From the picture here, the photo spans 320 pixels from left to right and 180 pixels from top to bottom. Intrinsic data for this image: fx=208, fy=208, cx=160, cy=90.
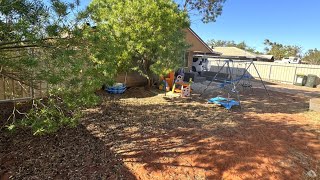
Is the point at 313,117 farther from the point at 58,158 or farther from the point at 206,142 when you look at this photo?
the point at 58,158

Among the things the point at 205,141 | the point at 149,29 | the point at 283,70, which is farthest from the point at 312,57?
the point at 205,141

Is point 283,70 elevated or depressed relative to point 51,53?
depressed

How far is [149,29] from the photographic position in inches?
326

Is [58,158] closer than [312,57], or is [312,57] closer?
[58,158]

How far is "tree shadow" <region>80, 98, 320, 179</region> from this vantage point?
404cm

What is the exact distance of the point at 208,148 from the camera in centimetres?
476

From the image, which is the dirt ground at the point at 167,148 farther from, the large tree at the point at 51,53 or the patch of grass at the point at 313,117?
the large tree at the point at 51,53

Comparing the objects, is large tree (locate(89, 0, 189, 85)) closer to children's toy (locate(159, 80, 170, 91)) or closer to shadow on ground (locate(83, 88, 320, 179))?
children's toy (locate(159, 80, 170, 91))

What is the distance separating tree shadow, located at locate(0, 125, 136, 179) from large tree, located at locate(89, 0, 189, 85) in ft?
13.3

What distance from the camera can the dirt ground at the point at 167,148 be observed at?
3822 millimetres

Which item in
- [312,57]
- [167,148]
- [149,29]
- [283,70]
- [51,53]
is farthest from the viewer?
[312,57]

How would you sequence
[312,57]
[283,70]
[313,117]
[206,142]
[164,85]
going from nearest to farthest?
[206,142]
[313,117]
[164,85]
[283,70]
[312,57]

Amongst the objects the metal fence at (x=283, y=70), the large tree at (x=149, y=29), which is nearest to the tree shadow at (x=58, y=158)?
the large tree at (x=149, y=29)

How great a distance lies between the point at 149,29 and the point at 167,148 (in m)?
5.21
